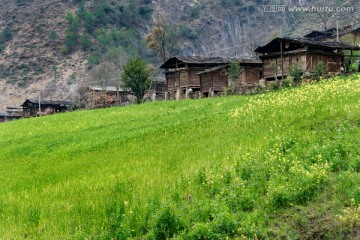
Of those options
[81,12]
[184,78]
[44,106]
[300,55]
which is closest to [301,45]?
[300,55]

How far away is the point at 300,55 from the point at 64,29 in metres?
115

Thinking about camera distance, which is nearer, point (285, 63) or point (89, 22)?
point (285, 63)

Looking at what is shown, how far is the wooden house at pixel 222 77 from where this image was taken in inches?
2408

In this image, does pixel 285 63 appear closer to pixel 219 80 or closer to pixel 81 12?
pixel 219 80

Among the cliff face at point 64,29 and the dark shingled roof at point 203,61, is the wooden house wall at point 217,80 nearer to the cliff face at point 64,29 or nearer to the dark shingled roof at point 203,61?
the dark shingled roof at point 203,61

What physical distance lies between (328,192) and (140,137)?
12.0 meters

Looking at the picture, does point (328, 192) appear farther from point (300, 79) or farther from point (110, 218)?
point (300, 79)

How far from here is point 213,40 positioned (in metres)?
168

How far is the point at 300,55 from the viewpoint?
48.0 m

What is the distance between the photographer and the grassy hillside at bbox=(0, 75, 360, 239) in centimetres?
809

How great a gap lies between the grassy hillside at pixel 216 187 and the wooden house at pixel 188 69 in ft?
158

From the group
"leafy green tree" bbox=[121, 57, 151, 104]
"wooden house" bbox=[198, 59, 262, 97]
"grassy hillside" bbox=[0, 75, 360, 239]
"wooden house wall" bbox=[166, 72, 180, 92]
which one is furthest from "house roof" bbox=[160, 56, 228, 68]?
"grassy hillside" bbox=[0, 75, 360, 239]

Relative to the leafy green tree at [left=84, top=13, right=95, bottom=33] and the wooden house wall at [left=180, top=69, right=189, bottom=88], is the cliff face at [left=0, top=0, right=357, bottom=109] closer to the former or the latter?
the leafy green tree at [left=84, top=13, right=95, bottom=33]

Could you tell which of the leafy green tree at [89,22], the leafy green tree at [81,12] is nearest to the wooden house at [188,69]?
the leafy green tree at [89,22]
